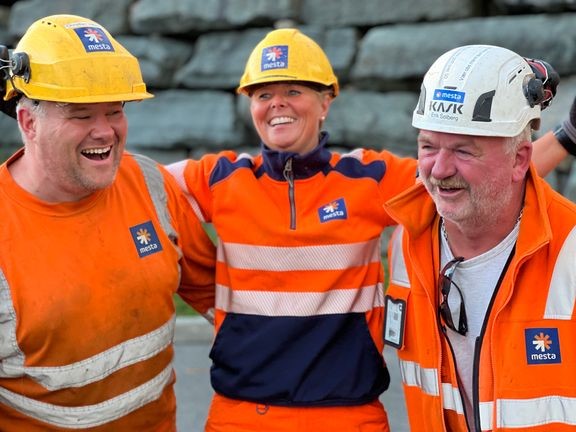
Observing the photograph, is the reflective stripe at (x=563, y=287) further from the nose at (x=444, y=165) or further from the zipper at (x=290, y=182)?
the zipper at (x=290, y=182)

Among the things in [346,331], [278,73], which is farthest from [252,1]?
[346,331]

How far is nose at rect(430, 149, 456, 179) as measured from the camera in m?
3.06

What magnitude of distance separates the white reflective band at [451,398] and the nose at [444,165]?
28.1 inches

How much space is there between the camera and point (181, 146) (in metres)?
9.11

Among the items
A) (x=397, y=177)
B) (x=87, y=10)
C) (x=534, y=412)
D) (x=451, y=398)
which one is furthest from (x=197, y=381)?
(x=87, y=10)

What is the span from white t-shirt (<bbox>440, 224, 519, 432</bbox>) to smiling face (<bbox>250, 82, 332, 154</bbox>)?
103cm

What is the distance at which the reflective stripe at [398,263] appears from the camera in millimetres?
3441

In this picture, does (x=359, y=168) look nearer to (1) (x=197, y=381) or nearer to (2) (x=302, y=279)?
(2) (x=302, y=279)

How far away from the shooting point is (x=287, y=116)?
13.1ft

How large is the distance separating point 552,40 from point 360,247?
4345 mm

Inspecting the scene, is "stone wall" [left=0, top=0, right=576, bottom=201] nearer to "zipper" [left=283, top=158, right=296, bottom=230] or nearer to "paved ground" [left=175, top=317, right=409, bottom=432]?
"paved ground" [left=175, top=317, right=409, bottom=432]

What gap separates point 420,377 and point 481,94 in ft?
3.31

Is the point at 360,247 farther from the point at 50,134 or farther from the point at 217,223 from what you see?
the point at 50,134

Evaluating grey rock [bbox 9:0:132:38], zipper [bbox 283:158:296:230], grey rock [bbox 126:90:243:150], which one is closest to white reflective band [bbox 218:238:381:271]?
zipper [bbox 283:158:296:230]
